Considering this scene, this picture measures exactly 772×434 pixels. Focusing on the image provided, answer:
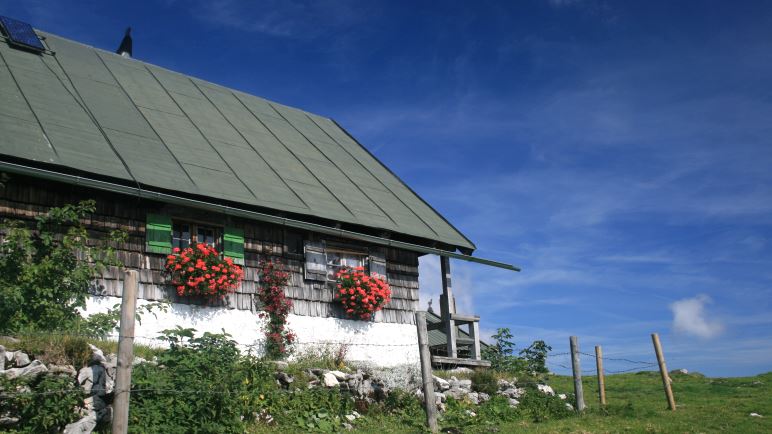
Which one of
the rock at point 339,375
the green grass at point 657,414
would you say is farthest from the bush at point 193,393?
the rock at point 339,375

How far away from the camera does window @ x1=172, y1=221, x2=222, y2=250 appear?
15.1m

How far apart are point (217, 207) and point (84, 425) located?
19.6ft

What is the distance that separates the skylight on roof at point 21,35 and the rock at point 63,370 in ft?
36.3

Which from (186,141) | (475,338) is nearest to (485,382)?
(475,338)

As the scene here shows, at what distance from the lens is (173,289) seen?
14523 mm

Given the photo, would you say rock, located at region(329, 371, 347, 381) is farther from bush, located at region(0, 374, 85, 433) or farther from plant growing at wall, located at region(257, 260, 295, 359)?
bush, located at region(0, 374, 85, 433)

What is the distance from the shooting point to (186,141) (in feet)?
57.2

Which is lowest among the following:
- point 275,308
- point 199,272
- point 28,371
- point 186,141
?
point 28,371

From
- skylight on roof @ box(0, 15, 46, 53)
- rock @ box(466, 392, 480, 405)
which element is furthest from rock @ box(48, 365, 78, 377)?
skylight on roof @ box(0, 15, 46, 53)

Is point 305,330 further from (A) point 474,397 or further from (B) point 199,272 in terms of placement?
(A) point 474,397

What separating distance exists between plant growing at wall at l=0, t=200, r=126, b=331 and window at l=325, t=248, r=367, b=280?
494cm

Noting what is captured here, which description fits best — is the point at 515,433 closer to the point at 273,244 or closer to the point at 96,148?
the point at 273,244

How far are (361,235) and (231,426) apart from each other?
738 centimetres

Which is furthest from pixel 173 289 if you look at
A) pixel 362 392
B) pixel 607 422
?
pixel 607 422
